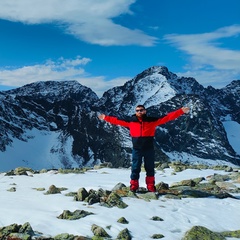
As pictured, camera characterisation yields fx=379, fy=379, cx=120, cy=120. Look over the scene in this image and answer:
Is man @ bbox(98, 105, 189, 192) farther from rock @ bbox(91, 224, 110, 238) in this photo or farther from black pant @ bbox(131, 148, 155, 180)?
rock @ bbox(91, 224, 110, 238)

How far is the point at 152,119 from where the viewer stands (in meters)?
14.0

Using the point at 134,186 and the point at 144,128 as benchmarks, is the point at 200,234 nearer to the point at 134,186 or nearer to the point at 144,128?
the point at 134,186

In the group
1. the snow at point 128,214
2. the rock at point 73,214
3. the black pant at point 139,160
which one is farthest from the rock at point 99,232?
the black pant at point 139,160

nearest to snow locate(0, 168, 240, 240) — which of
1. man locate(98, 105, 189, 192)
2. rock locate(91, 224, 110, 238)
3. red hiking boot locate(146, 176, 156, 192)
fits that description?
rock locate(91, 224, 110, 238)

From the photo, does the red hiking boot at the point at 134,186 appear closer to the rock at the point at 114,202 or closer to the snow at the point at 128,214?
the snow at the point at 128,214

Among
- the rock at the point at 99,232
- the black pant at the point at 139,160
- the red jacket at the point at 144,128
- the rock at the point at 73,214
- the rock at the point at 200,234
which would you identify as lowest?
the rock at the point at 200,234

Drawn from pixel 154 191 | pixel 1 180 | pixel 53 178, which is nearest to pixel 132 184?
pixel 154 191

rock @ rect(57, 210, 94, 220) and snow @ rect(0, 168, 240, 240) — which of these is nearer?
snow @ rect(0, 168, 240, 240)

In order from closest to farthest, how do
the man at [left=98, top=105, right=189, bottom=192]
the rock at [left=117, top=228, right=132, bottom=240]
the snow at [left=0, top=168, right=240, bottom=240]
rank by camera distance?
the rock at [left=117, top=228, right=132, bottom=240]
the snow at [left=0, top=168, right=240, bottom=240]
the man at [left=98, top=105, right=189, bottom=192]

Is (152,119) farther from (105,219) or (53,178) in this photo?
(53,178)

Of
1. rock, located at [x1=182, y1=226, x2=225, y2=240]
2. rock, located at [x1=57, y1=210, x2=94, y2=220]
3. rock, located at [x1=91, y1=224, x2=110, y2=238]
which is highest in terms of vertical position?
rock, located at [x1=57, y1=210, x2=94, y2=220]

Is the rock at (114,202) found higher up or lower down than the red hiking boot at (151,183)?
lower down

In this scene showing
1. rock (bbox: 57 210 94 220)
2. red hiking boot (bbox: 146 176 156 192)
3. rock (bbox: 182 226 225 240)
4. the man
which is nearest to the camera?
rock (bbox: 182 226 225 240)

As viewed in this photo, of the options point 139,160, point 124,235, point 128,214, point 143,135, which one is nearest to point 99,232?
point 124,235
